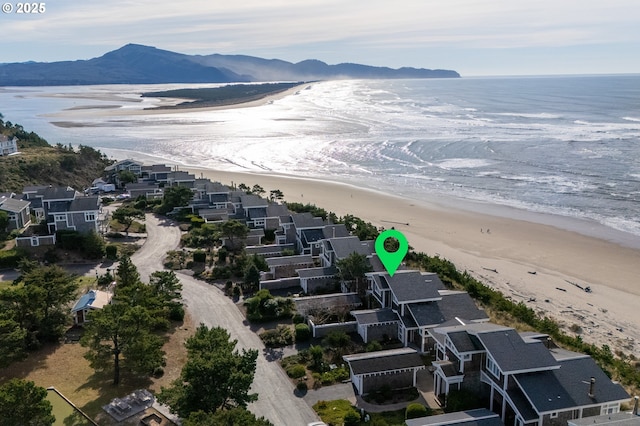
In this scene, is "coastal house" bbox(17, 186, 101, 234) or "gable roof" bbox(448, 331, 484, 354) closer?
"gable roof" bbox(448, 331, 484, 354)

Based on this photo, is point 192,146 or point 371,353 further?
point 192,146

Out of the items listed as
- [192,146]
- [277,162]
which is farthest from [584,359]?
[192,146]

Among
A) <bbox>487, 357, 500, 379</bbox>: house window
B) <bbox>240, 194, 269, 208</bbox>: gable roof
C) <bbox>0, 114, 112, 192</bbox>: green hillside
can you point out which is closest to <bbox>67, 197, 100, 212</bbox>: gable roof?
<bbox>240, 194, 269, 208</bbox>: gable roof

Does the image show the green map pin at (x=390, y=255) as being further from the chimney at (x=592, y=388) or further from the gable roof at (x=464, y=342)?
the chimney at (x=592, y=388)

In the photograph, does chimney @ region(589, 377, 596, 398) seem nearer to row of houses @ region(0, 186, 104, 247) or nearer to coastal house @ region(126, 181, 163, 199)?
row of houses @ region(0, 186, 104, 247)

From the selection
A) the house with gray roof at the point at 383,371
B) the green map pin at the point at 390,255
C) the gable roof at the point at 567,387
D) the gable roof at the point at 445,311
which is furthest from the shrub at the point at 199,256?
the gable roof at the point at 567,387

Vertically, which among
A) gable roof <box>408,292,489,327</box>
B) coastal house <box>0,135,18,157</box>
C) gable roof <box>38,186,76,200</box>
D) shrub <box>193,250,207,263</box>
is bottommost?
shrub <box>193,250,207,263</box>

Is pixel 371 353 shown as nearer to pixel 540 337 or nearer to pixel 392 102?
pixel 540 337
